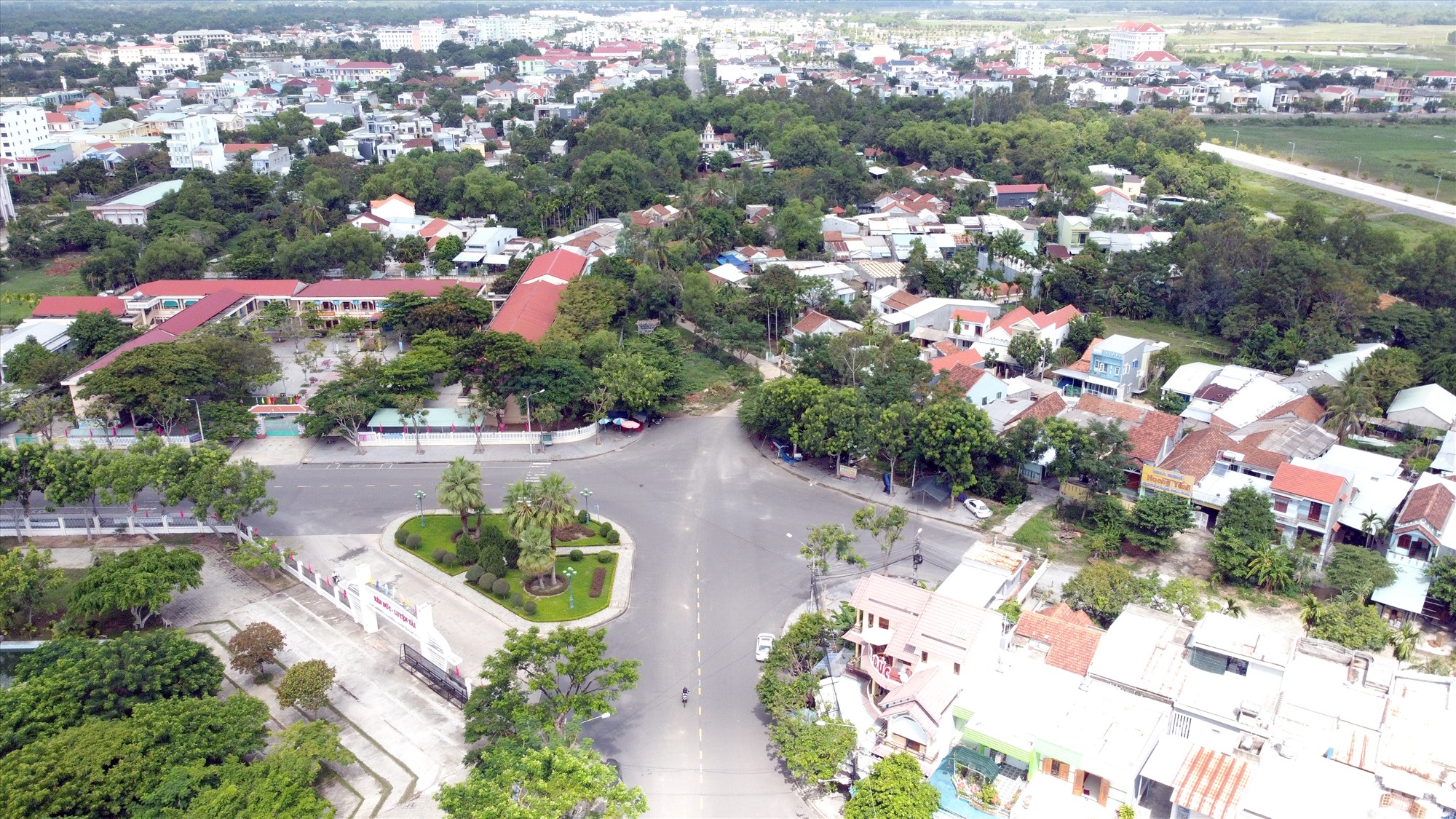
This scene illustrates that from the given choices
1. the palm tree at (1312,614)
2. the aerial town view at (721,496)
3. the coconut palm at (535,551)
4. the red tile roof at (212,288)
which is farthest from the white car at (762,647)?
the red tile roof at (212,288)

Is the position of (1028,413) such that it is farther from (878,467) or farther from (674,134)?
(674,134)

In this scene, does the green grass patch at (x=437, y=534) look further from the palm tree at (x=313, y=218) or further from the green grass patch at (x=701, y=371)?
the palm tree at (x=313, y=218)

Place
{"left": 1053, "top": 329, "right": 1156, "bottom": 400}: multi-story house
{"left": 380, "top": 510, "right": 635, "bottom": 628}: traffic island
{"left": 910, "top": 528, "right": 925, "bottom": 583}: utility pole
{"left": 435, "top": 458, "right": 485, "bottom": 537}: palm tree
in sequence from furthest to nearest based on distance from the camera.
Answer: {"left": 1053, "top": 329, "right": 1156, "bottom": 400}: multi-story house → {"left": 435, "top": 458, "right": 485, "bottom": 537}: palm tree → {"left": 910, "top": 528, "right": 925, "bottom": 583}: utility pole → {"left": 380, "top": 510, "right": 635, "bottom": 628}: traffic island

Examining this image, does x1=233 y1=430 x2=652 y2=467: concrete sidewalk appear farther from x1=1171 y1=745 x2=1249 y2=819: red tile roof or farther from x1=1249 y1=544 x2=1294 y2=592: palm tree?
x1=1171 y1=745 x2=1249 y2=819: red tile roof

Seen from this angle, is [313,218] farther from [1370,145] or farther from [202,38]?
[202,38]

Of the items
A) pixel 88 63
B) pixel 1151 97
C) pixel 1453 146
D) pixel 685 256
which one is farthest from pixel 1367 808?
pixel 88 63

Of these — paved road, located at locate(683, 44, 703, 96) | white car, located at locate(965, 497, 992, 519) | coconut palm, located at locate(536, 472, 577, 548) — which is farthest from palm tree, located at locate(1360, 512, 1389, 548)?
paved road, located at locate(683, 44, 703, 96)

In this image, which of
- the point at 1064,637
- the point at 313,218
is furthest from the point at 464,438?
the point at 313,218
